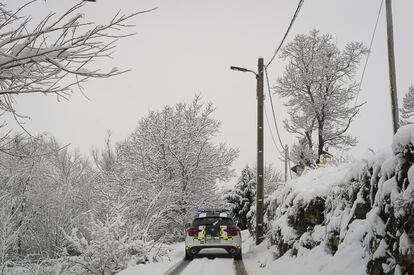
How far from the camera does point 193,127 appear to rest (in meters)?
28.1

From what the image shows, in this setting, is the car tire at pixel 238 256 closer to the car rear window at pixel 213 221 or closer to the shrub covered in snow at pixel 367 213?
the car rear window at pixel 213 221

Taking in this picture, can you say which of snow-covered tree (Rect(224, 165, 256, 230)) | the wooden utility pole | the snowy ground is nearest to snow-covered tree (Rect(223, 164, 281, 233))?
snow-covered tree (Rect(224, 165, 256, 230))

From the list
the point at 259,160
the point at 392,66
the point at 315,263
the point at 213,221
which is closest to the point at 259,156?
the point at 259,160

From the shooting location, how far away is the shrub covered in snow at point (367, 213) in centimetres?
480

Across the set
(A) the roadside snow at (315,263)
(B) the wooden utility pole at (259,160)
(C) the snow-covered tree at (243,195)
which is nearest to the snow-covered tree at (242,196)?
(C) the snow-covered tree at (243,195)

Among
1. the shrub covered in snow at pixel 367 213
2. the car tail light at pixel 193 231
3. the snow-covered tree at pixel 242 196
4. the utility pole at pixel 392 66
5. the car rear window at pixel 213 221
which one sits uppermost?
the utility pole at pixel 392 66

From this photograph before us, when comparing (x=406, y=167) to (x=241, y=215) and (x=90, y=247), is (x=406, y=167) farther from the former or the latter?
(x=241, y=215)

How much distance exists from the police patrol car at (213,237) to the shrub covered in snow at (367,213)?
97.2 inches

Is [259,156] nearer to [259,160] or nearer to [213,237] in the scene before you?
[259,160]

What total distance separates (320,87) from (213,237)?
1786 centimetres

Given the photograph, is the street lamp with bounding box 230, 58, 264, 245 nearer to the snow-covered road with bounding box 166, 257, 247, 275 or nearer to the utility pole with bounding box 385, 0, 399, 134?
the snow-covered road with bounding box 166, 257, 247, 275

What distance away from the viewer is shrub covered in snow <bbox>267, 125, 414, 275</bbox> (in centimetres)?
480

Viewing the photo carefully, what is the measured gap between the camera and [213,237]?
1255 cm

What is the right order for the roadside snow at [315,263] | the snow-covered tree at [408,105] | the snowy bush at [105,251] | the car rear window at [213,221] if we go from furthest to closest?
the snow-covered tree at [408,105], the car rear window at [213,221], the snowy bush at [105,251], the roadside snow at [315,263]
